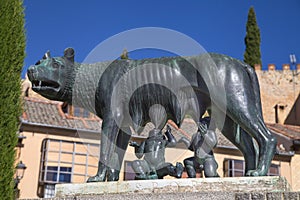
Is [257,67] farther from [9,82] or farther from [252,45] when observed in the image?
[9,82]

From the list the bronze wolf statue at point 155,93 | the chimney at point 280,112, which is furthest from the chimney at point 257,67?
the bronze wolf statue at point 155,93

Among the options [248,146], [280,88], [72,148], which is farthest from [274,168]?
[280,88]

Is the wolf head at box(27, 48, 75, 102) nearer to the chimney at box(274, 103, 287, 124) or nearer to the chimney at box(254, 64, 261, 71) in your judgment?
the chimney at box(274, 103, 287, 124)

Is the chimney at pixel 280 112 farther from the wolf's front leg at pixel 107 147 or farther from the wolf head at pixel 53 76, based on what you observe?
the wolf's front leg at pixel 107 147

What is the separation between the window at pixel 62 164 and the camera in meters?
18.3

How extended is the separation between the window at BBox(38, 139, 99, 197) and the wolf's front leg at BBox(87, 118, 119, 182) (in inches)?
Answer: 544

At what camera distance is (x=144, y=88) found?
5027mm

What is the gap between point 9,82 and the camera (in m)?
11.5

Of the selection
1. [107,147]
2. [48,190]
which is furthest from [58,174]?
[107,147]

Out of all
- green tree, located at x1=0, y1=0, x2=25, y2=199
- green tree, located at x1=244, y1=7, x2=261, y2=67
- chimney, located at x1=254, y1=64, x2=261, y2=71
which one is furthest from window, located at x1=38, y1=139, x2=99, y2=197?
green tree, located at x1=244, y1=7, x2=261, y2=67

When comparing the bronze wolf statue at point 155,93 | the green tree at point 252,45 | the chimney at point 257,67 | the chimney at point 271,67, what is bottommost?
the bronze wolf statue at point 155,93

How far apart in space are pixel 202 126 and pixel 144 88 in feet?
2.31

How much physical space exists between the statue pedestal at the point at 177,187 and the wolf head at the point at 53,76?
101 centimetres

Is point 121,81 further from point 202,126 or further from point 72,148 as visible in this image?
point 72,148
